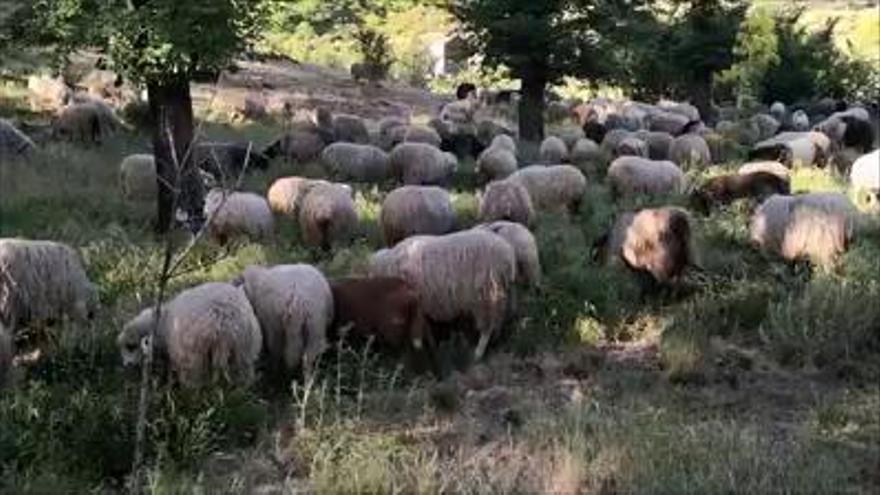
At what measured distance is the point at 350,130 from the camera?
2380cm

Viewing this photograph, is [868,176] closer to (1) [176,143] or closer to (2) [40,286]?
(1) [176,143]

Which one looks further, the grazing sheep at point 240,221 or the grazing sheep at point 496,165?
the grazing sheep at point 496,165

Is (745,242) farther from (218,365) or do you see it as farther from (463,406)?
(218,365)

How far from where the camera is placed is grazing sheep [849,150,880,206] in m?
18.2

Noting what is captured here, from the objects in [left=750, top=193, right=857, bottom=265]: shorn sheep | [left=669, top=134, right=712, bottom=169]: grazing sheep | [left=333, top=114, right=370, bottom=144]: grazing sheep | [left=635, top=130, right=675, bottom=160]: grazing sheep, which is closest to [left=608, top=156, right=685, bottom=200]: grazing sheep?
[left=669, top=134, right=712, bottom=169]: grazing sheep

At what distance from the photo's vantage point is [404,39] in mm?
68438

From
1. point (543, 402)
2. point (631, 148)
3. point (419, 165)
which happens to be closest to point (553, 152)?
point (631, 148)

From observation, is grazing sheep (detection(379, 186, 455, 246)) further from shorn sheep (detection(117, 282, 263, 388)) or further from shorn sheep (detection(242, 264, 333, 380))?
shorn sheep (detection(117, 282, 263, 388))

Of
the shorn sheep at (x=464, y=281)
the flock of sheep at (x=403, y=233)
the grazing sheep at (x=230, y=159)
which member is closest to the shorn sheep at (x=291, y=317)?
the flock of sheep at (x=403, y=233)

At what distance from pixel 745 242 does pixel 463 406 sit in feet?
20.8

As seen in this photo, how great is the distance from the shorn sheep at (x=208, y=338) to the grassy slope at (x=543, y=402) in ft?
0.81

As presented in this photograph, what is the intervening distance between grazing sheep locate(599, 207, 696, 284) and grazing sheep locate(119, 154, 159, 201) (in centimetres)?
779

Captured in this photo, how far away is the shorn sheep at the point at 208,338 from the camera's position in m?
8.11

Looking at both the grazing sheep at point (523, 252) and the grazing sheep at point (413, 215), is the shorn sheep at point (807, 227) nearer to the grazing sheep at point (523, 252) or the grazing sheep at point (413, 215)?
the grazing sheep at point (523, 252)
